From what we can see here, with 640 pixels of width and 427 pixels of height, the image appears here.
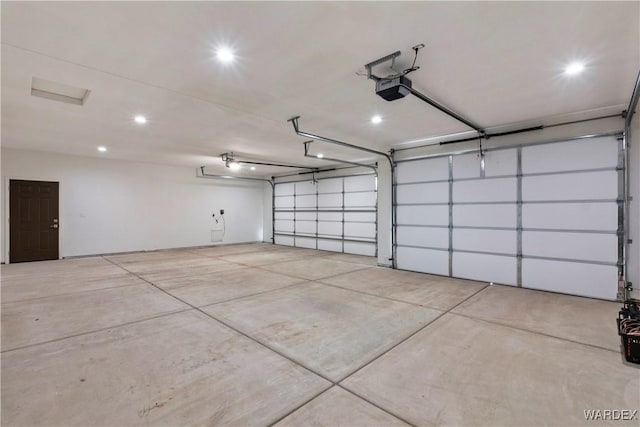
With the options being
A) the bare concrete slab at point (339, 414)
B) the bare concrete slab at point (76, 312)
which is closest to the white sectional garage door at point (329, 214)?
the bare concrete slab at point (76, 312)

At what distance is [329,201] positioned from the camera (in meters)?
9.59

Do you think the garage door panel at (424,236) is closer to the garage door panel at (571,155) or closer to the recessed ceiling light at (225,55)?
the garage door panel at (571,155)

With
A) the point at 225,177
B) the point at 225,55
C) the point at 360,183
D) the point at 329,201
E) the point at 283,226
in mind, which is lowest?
the point at 283,226

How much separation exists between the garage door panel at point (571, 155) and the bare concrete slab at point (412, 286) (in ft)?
7.53

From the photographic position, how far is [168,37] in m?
2.38

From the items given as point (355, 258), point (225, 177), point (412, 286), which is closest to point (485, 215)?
point (412, 286)

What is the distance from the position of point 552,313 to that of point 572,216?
6.01 ft

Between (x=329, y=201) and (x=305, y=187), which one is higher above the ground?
(x=305, y=187)

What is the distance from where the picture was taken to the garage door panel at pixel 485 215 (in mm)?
5180

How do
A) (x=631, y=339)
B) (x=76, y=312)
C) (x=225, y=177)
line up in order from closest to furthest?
(x=631, y=339) → (x=76, y=312) → (x=225, y=177)

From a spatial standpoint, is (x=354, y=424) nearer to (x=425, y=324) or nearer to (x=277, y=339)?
(x=277, y=339)

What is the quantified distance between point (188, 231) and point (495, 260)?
914cm

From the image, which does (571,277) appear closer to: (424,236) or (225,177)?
(424,236)

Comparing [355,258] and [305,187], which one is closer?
[355,258]
